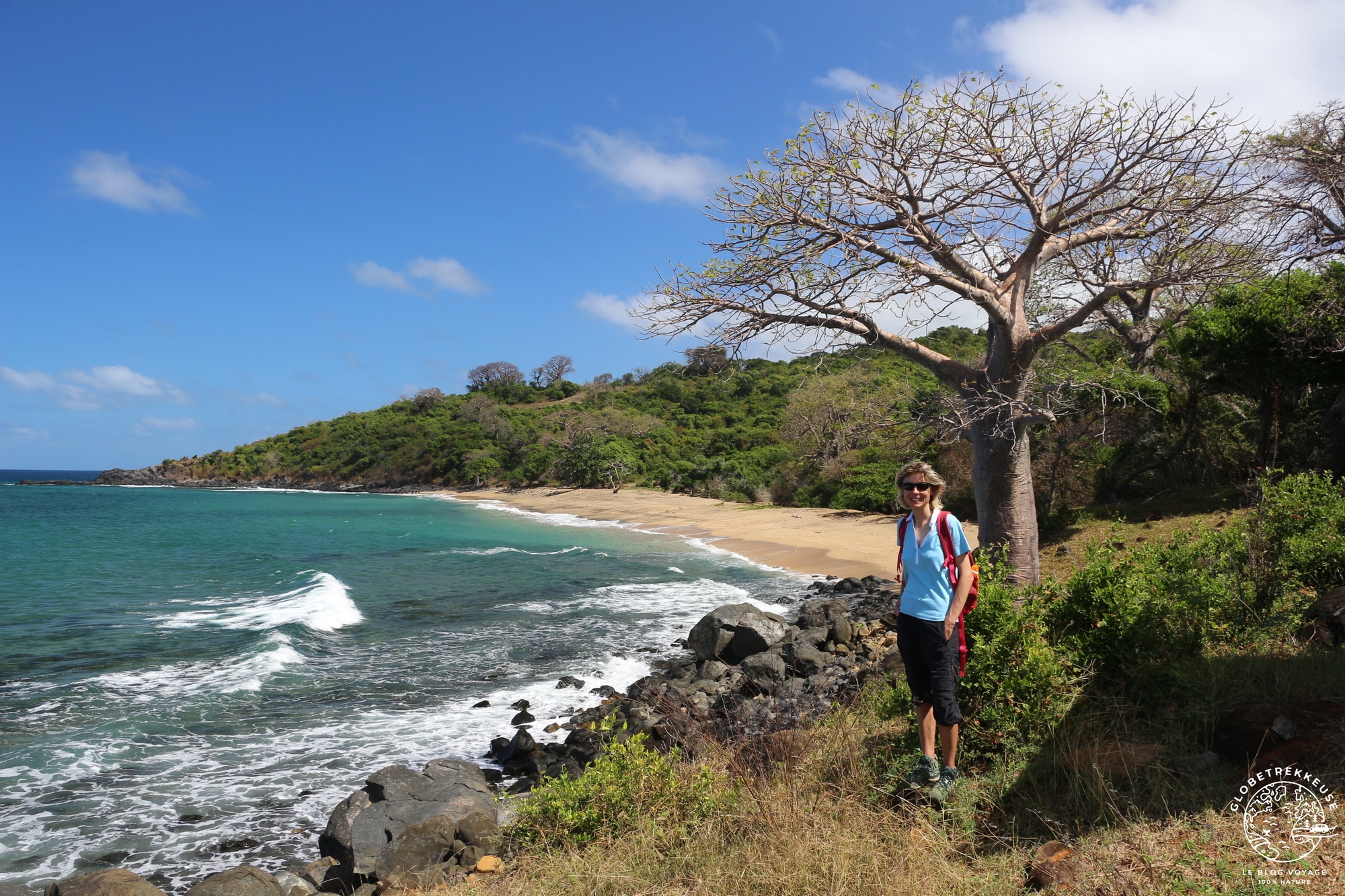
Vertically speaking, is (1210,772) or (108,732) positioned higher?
(1210,772)

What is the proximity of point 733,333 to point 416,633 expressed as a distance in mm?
8928

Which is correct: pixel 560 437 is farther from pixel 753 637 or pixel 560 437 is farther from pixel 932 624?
pixel 932 624

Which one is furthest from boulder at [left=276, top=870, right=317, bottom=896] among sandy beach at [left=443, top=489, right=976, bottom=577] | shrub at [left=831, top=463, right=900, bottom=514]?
shrub at [left=831, top=463, right=900, bottom=514]

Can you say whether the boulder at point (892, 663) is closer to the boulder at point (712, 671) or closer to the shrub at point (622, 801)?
the boulder at point (712, 671)

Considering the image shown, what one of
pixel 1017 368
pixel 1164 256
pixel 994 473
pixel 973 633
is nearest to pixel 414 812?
pixel 973 633

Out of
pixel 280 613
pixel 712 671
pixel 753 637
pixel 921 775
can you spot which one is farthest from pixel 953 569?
pixel 280 613

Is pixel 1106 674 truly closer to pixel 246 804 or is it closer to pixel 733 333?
pixel 733 333

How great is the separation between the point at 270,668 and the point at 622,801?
356 inches

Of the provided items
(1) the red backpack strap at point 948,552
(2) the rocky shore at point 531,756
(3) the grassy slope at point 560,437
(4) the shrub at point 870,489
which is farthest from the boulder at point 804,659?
(3) the grassy slope at point 560,437

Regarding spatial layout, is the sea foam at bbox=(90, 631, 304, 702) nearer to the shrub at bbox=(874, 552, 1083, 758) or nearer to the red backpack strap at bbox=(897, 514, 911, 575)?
the red backpack strap at bbox=(897, 514, 911, 575)

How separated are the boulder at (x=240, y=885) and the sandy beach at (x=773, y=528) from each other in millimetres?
8971

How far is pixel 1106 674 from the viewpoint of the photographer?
15.8 ft

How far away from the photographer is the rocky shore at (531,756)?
5301 mm

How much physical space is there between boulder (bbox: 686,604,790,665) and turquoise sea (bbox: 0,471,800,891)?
907 millimetres
